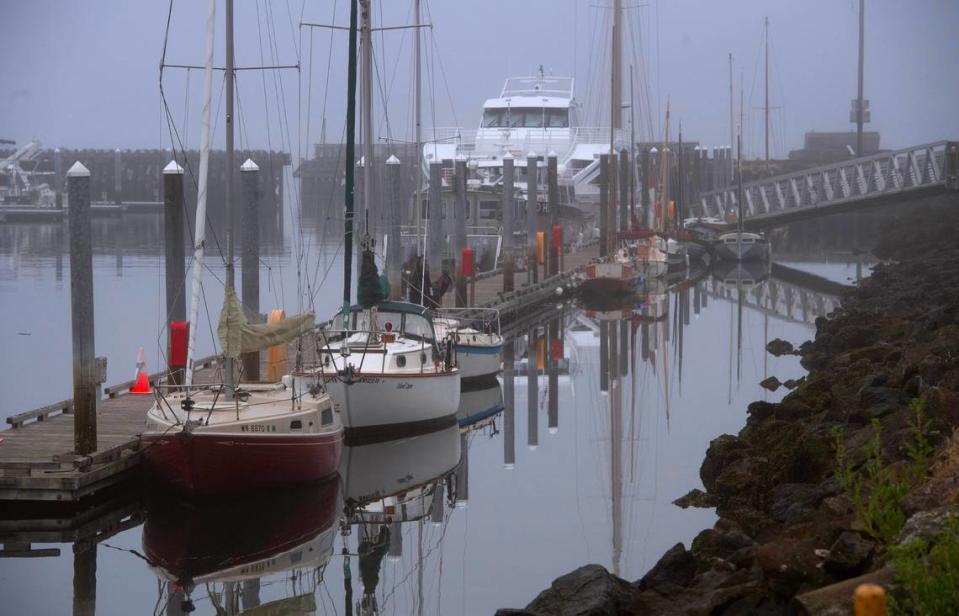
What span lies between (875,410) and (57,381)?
19501 mm

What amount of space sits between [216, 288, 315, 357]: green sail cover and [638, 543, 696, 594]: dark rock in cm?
760

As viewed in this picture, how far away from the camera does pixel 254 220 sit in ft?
78.9

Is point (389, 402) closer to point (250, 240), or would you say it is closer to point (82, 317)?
point (250, 240)

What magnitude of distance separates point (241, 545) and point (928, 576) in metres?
9.22

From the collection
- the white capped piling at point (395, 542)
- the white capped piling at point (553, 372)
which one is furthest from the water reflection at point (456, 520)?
the white capped piling at point (553, 372)

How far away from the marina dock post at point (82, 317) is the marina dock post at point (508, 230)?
81.5 feet

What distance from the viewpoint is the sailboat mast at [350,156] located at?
→ 23.6 m

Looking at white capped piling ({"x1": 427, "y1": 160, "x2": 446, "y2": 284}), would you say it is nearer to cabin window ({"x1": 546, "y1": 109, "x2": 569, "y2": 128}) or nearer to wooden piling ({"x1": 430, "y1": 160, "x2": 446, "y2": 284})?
wooden piling ({"x1": 430, "y1": 160, "x2": 446, "y2": 284})

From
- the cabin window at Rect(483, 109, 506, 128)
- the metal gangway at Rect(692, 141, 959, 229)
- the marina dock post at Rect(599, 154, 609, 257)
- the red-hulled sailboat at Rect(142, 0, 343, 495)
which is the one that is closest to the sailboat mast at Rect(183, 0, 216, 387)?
the red-hulled sailboat at Rect(142, 0, 343, 495)

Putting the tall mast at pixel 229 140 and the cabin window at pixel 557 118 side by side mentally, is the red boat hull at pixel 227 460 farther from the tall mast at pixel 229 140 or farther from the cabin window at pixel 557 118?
the cabin window at pixel 557 118

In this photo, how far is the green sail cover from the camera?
61.5 ft

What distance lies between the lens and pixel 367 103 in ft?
82.3

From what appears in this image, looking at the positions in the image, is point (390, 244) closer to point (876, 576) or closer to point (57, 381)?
point (57, 381)

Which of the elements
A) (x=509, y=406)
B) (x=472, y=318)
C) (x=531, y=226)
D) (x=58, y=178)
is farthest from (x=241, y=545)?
(x=58, y=178)
